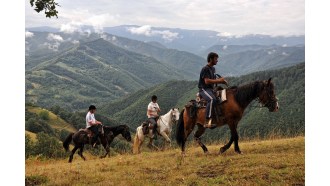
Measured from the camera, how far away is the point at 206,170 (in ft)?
30.3

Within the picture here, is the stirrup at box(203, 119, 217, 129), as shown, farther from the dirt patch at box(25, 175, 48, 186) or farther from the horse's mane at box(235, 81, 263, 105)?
the dirt patch at box(25, 175, 48, 186)

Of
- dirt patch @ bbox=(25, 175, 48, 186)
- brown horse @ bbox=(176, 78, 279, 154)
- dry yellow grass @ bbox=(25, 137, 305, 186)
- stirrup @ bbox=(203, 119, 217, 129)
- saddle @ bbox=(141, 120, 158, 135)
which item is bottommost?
dirt patch @ bbox=(25, 175, 48, 186)

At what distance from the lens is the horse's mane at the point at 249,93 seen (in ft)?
35.8

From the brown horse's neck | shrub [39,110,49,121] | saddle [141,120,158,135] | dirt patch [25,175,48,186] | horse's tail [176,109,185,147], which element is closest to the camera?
dirt patch [25,175,48,186]

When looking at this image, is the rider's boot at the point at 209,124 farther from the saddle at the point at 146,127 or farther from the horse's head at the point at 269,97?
the saddle at the point at 146,127

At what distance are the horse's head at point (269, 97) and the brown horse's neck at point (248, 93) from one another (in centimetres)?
16

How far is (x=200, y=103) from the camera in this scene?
38.4ft

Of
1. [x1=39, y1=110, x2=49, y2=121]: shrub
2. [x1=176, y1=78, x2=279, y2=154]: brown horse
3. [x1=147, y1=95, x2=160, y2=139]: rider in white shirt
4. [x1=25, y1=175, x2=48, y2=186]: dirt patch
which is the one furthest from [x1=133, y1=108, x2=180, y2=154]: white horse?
[x1=39, y1=110, x2=49, y2=121]: shrub

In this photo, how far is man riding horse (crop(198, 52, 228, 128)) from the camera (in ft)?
35.8

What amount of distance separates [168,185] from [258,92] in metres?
4.39

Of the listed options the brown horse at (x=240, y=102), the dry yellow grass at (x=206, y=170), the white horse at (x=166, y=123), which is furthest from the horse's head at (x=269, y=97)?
the white horse at (x=166, y=123)

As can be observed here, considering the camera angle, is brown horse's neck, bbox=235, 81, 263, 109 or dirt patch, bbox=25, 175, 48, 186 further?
brown horse's neck, bbox=235, 81, 263, 109

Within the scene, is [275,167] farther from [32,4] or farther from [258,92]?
[32,4]
